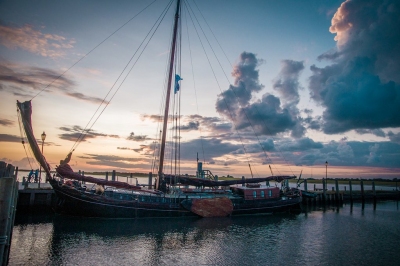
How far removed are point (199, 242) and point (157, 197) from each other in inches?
386

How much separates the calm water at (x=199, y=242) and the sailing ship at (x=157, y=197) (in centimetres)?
120

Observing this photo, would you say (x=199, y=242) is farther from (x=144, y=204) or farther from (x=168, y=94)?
(x=168, y=94)

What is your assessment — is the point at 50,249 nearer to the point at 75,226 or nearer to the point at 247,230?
the point at 75,226

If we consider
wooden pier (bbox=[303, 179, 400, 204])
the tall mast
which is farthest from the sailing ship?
wooden pier (bbox=[303, 179, 400, 204])

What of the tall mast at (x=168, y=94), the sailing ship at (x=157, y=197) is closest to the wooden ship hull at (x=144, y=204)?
the sailing ship at (x=157, y=197)

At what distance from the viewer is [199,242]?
67.9ft

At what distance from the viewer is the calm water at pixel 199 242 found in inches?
655

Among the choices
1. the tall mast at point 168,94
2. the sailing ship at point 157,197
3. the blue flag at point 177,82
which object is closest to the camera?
the sailing ship at point 157,197

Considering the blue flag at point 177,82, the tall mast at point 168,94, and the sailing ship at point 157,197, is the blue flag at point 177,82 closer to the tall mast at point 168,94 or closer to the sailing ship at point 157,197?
the sailing ship at point 157,197

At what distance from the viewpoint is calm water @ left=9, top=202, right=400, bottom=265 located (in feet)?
54.6

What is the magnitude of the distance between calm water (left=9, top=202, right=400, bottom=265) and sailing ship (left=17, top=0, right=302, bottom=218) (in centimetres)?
120

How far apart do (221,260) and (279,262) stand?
11.9ft

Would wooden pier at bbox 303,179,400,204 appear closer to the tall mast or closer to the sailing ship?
the sailing ship

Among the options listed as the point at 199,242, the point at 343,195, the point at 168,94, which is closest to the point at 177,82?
the point at 168,94
